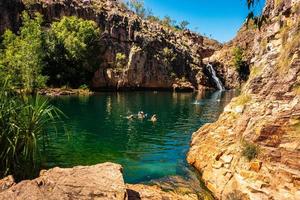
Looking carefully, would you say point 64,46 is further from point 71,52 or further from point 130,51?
point 130,51

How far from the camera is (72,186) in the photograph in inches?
445

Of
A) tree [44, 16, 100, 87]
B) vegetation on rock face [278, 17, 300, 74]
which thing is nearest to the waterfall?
tree [44, 16, 100, 87]

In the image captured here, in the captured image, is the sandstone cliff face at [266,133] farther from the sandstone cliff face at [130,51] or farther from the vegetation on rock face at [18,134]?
the sandstone cliff face at [130,51]

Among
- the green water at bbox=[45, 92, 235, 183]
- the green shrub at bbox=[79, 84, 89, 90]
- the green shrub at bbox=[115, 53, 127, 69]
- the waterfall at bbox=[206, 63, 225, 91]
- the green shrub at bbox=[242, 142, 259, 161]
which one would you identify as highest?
the green shrub at bbox=[115, 53, 127, 69]

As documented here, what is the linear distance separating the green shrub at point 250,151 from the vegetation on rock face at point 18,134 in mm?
10280

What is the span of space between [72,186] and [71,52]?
8623cm

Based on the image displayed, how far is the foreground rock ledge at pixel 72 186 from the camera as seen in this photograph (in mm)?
10523

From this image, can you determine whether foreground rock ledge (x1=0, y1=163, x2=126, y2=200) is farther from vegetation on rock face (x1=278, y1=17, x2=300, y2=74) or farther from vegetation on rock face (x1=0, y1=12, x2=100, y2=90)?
vegetation on rock face (x1=0, y1=12, x2=100, y2=90)

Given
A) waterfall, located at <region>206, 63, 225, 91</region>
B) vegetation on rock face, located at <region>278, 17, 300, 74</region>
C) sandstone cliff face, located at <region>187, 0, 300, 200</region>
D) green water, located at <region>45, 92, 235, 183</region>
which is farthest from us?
waterfall, located at <region>206, 63, 225, 91</region>

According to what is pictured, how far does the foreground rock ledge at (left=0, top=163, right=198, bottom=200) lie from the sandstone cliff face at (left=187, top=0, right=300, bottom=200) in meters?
7.08

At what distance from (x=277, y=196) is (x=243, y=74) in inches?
4907

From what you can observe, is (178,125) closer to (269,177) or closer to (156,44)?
(269,177)

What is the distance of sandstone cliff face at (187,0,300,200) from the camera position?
51.1 feet

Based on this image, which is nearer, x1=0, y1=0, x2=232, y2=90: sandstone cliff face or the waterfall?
x1=0, y1=0, x2=232, y2=90: sandstone cliff face
